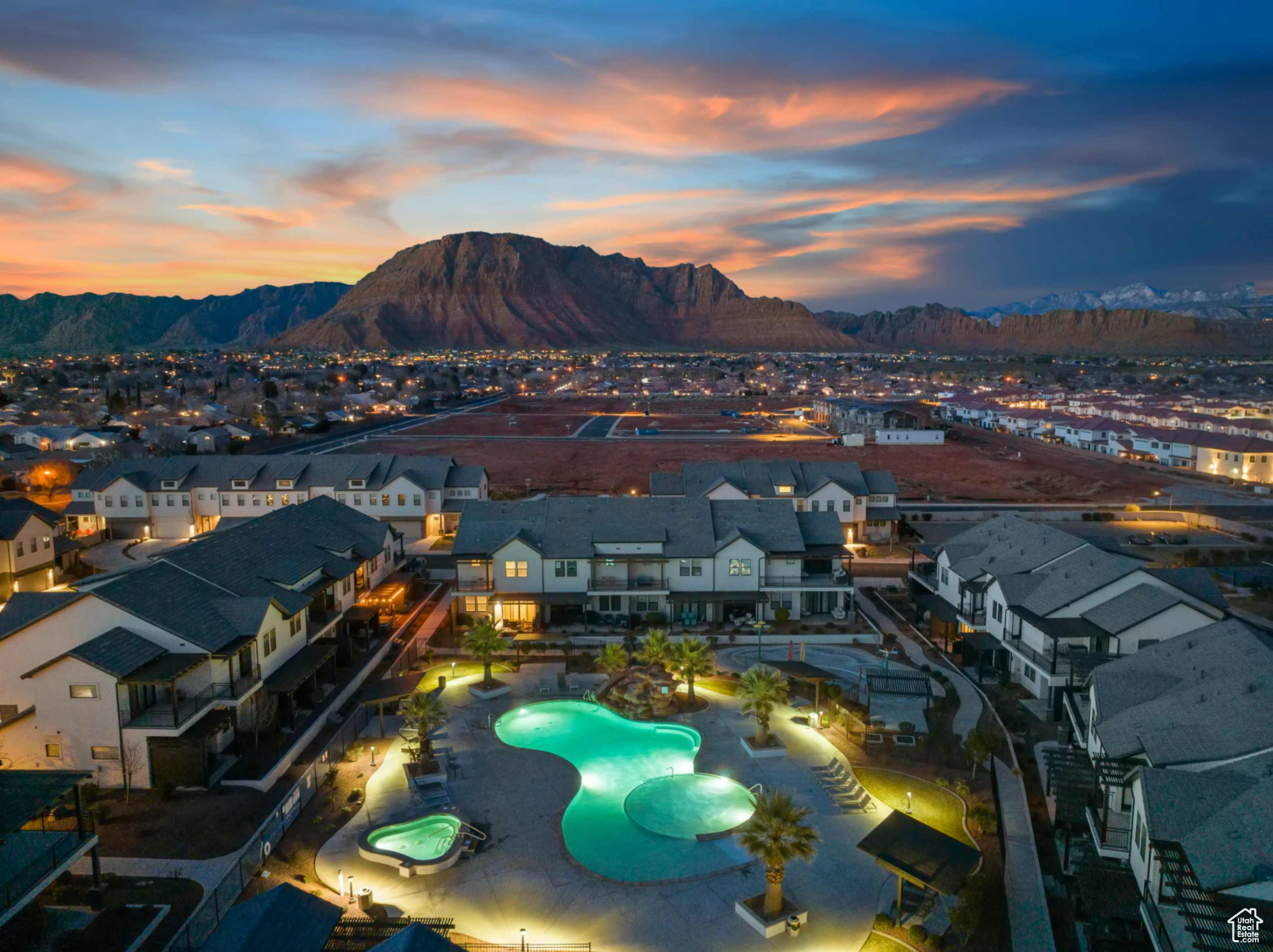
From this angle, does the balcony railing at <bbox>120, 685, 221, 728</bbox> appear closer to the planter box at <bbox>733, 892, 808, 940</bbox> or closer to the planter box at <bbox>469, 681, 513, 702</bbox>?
the planter box at <bbox>469, 681, 513, 702</bbox>

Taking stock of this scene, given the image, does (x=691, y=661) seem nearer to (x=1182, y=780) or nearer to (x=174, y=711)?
(x=1182, y=780)

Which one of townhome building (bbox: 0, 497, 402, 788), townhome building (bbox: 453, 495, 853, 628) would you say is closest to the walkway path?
townhome building (bbox: 453, 495, 853, 628)

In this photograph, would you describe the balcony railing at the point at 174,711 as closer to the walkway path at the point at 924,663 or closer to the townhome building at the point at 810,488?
the walkway path at the point at 924,663

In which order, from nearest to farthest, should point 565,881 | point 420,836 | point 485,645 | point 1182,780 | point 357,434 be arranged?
point 1182,780, point 565,881, point 420,836, point 485,645, point 357,434

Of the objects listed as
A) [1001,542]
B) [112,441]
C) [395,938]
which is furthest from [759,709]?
[112,441]

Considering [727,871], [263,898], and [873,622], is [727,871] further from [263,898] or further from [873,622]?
[873,622]

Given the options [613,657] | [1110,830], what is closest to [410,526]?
[613,657]

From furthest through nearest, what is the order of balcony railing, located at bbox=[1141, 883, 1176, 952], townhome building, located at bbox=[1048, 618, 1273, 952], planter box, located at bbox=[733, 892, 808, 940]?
planter box, located at bbox=[733, 892, 808, 940] → balcony railing, located at bbox=[1141, 883, 1176, 952] → townhome building, located at bbox=[1048, 618, 1273, 952]
